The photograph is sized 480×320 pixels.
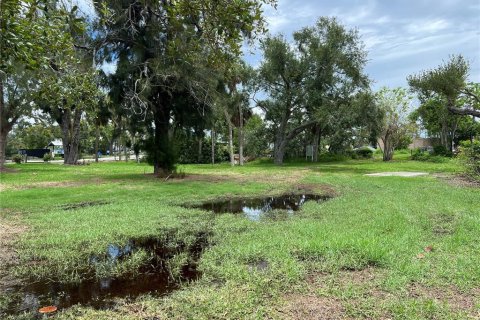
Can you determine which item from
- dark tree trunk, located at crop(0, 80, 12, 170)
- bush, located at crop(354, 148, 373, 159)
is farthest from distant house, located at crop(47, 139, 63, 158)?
bush, located at crop(354, 148, 373, 159)

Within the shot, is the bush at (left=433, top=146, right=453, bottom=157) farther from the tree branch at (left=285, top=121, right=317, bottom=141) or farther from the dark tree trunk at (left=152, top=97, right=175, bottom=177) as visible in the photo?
the dark tree trunk at (left=152, top=97, right=175, bottom=177)

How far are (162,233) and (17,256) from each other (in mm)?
2221

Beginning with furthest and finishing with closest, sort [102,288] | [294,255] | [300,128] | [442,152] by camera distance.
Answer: [442,152], [300,128], [294,255], [102,288]

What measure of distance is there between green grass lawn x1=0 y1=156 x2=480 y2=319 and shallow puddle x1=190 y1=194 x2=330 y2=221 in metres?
0.59

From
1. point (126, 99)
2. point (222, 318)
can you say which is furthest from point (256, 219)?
point (126, 99)

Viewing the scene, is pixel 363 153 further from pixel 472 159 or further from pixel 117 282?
pixel 117 282

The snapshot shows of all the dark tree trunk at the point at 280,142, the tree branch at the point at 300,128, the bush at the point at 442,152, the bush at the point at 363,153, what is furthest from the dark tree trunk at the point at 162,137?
the bush at the point at 442,152

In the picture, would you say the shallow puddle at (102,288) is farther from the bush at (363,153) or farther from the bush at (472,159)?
the bush at (363,153)

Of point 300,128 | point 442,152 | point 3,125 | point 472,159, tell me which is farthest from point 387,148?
point 3,125

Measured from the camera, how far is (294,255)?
5.03 metres

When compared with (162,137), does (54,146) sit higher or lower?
higher

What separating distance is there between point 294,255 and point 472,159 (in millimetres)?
13127

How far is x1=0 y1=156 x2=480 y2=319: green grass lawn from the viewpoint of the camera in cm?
354

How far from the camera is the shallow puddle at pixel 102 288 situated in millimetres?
3814
